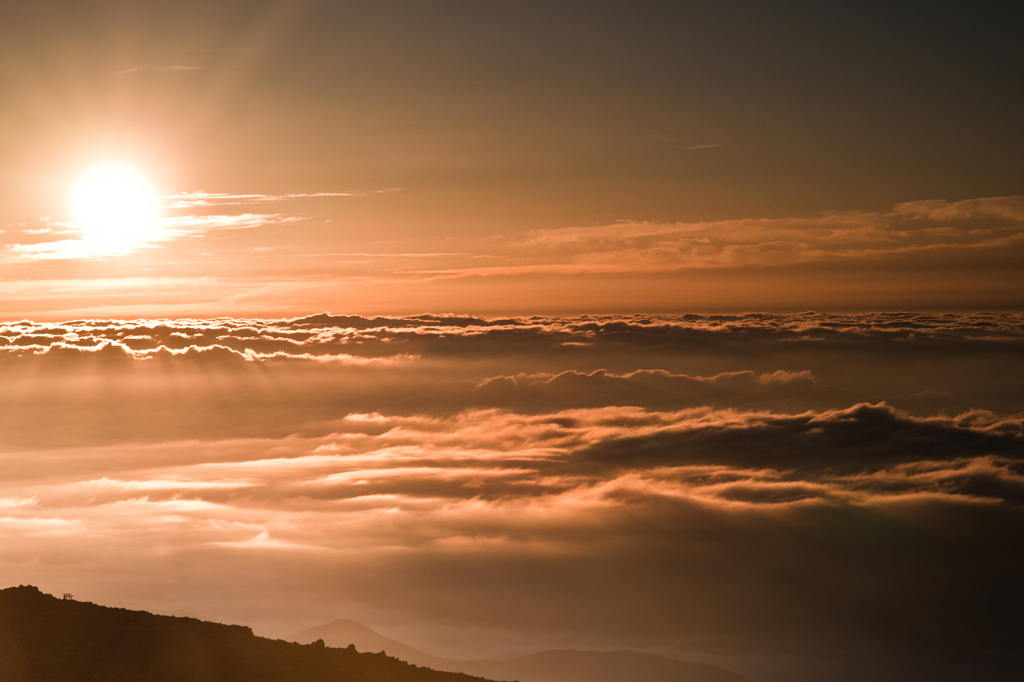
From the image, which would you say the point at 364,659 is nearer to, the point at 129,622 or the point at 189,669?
the point at 189,669

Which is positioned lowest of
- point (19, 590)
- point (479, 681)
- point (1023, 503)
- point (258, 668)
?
point (1023, 503)

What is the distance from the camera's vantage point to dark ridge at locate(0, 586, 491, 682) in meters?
23.4

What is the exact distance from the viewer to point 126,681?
908 inches

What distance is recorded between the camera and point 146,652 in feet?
80.3

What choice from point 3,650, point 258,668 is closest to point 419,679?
point 258,668

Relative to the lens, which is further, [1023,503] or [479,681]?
[1023,503]

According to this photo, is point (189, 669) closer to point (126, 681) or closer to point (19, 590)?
point (126, 681)

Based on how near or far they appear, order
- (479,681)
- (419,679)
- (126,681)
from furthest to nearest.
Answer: (479,681)
(419,679)
(126,681)

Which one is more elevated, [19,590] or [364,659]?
[19,590]

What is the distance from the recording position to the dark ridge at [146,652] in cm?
2342

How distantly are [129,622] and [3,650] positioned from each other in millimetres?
3651

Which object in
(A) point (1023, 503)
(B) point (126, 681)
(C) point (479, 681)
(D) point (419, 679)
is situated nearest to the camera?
(B) point (126, 681)

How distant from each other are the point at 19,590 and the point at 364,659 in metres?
12.5

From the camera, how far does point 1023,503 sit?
193m
